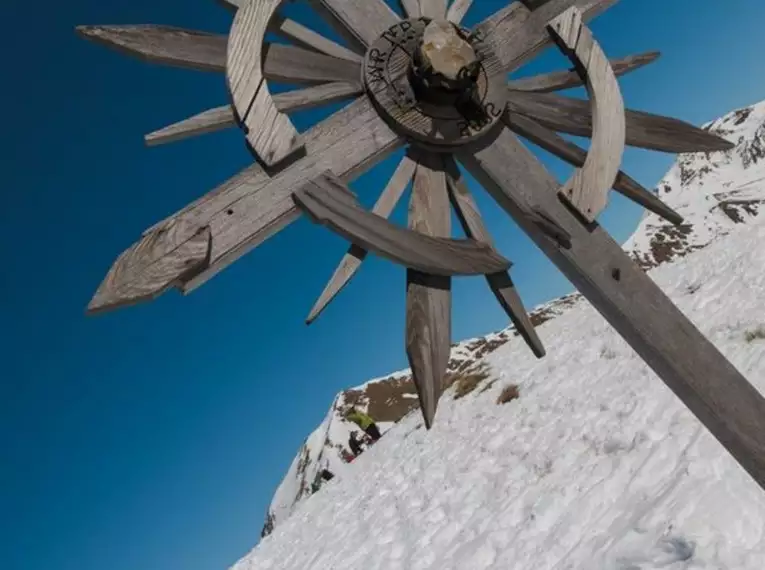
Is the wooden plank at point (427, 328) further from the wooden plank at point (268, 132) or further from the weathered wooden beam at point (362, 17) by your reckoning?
the weathered wooden beam at point (362, 17)

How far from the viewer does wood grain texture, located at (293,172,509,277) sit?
1.90 m

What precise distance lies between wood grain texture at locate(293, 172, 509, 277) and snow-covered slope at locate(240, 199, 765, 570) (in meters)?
3.20

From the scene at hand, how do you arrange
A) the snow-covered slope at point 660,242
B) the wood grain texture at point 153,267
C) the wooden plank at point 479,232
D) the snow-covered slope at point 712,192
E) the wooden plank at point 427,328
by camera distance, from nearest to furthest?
the wood grain texture at point 153,267 < the wooden plank at point 427,328 < the wooden plank at point 479,232 < the snow-covered slope at point 660,242 < the snow-covered slope at point 712,192

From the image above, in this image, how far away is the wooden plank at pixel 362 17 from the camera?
7.27 ft

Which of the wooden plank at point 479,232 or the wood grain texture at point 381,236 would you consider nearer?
the wood grain texture at point 381,236

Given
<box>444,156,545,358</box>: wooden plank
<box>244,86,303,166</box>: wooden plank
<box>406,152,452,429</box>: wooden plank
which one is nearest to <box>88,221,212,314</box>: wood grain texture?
<box>244,86,303,166</box>: wooden plank

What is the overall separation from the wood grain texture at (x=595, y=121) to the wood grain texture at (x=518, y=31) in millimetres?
101

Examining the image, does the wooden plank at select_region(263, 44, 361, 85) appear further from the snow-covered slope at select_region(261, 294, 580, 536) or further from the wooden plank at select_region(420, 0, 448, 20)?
the snow-covered slope at select_region(261, 294, 580, 536)

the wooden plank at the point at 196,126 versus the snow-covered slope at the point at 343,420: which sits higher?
the snow-covered slope at the point at 343,420

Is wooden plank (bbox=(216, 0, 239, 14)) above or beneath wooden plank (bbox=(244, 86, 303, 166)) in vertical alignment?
above

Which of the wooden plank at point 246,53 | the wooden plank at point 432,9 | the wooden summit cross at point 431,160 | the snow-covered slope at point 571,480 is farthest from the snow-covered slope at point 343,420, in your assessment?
the wooden plank at point 246,53

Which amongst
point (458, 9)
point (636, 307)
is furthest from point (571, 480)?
point (458, 9)

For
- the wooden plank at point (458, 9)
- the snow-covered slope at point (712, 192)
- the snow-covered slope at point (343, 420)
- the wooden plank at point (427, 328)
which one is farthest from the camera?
the snow-covered slope at point (712, 192)

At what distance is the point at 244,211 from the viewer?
1840mm
